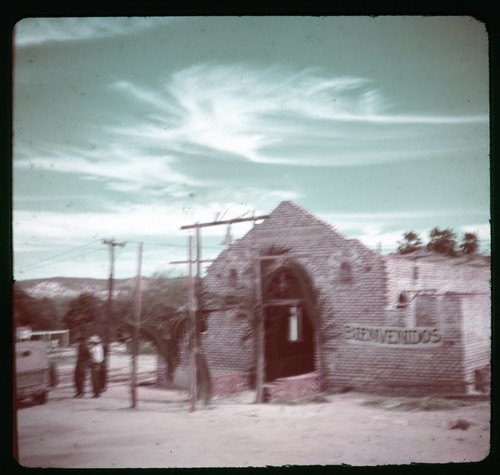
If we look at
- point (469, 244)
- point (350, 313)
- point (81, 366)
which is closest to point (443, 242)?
point (469, 244)

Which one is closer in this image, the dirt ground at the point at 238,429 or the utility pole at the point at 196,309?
the dirt ground at the point at 238,429

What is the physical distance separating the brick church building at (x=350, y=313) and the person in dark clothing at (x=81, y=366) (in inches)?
55.5

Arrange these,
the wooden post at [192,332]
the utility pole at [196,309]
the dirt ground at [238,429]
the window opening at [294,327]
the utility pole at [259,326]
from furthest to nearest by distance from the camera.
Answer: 1. the window opening at [294,327]
2. the utility pole at [259,326]
3. the wooden post at [192,332]
4. the utility pole at [196,309]
5. the dirt ground at [238,429]

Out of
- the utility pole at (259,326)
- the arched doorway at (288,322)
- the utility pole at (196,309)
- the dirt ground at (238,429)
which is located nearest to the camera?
the dirt ground at (238,429)

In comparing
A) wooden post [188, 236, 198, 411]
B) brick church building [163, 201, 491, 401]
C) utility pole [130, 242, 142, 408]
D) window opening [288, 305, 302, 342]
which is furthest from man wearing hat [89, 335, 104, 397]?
window opening [288, 305, 302, 342]

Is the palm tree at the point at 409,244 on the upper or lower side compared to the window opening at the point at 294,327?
upper

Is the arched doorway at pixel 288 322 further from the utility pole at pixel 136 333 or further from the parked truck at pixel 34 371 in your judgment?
the parked truck at pixel 34 371

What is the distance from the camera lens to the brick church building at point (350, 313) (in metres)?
5.91

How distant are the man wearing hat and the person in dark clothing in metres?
0.05

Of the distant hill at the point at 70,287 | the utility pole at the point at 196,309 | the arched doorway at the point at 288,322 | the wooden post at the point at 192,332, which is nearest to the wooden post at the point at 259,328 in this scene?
the utility pole at the point at 196,309

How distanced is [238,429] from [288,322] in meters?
2.17

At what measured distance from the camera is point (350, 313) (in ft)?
20.3

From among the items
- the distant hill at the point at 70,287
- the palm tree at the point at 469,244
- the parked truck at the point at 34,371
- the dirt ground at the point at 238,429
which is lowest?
the dirt ground at the point at 238,429

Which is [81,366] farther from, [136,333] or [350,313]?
[350,313]
